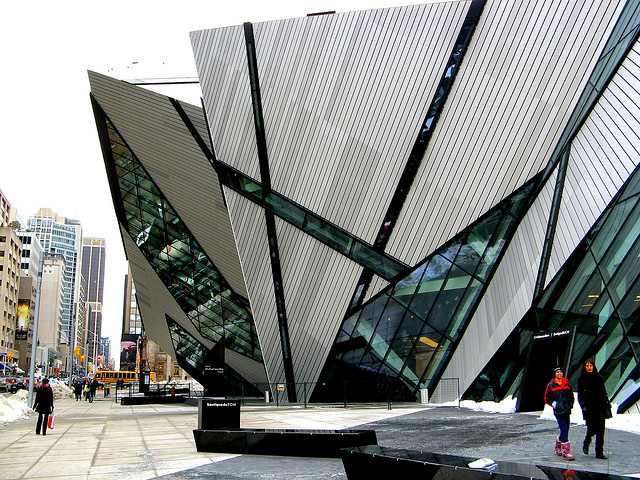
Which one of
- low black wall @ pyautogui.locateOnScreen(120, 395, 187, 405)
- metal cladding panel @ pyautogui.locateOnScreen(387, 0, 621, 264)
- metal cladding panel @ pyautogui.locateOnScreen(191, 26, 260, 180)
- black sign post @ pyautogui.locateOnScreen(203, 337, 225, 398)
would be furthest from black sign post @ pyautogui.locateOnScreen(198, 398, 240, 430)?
low black wall @ pyautogui.locateOnScreen(120, 395, 187, 405)

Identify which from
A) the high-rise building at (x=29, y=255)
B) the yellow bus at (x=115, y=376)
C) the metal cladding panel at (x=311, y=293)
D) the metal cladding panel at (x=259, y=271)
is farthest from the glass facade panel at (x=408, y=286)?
the high-rise building at (x=29, y=255)

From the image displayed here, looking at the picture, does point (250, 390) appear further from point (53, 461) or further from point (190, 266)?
point (53, 461)

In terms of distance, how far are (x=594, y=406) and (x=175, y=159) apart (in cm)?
2720

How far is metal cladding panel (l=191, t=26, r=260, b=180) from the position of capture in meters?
28.0

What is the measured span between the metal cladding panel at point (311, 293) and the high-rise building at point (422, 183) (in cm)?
9

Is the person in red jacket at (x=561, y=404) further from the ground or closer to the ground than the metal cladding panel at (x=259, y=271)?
closer to the ground

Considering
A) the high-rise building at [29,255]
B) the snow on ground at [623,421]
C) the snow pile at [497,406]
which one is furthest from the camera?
the high-rise building at [29,255]

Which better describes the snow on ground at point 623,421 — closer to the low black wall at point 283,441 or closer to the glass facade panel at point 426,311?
the low black wall at point 283,441

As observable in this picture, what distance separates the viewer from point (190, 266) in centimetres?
4053

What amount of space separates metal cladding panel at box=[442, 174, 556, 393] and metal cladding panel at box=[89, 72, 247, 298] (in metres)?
15.3

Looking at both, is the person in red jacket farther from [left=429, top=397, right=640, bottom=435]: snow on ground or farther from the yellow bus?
the yellow bus

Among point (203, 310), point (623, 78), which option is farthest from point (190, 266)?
point (623, 78)

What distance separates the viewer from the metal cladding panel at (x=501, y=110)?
2044 cm

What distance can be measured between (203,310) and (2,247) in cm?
8804
